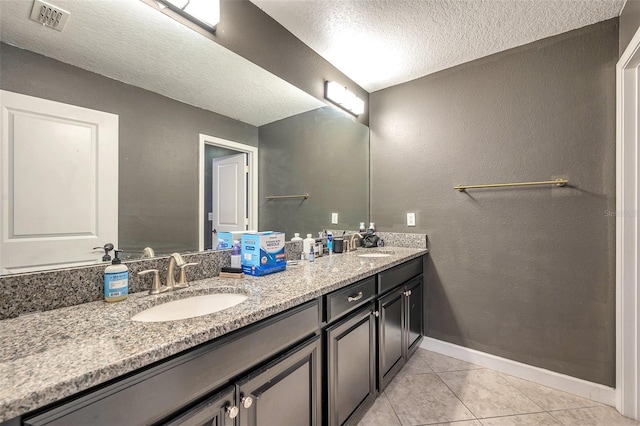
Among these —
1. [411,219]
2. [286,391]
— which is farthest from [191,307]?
[411,219]

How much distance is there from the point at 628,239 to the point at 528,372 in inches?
41.3

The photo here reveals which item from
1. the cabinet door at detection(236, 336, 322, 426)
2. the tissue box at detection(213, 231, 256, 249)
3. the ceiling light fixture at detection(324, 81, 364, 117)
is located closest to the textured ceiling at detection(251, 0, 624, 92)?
the ceiling light fixture at detection(324, 81, 364, 117)

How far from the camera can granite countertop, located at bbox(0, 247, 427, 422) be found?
50cm

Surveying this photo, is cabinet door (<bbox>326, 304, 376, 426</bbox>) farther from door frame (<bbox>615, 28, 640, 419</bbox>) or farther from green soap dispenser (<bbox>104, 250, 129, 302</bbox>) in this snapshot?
door frame (<bbox>615, 28, 640, 419</bbox>)

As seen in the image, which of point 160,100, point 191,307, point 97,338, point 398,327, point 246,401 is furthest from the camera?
point 398,327

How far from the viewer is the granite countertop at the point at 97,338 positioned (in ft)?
1.63

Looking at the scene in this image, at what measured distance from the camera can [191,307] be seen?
1.09 m

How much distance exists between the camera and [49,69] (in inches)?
34.9

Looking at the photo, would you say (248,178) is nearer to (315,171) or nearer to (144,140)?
(144,140)

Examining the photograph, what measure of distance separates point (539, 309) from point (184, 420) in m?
2.17

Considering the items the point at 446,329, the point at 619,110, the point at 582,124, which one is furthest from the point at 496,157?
the point at 446,329

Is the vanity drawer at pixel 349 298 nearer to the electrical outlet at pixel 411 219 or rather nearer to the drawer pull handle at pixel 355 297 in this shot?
the drawer pull handle at pixel 355 297

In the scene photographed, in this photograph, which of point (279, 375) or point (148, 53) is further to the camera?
point (148, 53)

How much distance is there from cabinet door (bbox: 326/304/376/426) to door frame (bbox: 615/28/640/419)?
1408 millimetres
